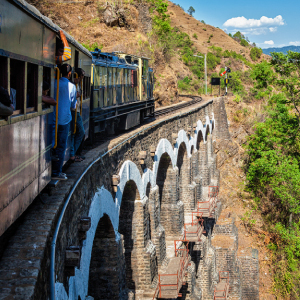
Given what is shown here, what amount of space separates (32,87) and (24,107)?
41 centimetres

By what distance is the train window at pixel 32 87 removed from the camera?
149 inches

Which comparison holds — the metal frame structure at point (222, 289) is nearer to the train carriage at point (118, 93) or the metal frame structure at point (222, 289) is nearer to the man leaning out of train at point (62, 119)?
the train carriage at point (118, 93)

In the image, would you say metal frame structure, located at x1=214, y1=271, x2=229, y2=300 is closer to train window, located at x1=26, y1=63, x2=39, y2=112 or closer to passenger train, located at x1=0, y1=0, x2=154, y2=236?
passenger train, located at x1=0, y1=0, x2=154, y2=236

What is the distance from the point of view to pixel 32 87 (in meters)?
3.84

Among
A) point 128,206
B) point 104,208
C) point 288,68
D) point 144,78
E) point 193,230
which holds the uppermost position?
point 288,68

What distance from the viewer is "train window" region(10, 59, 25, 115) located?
11.0ft

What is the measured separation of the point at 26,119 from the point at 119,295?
514cm

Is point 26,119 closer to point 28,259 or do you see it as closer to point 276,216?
point 28,259

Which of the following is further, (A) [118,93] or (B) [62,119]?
(A) [118,93]

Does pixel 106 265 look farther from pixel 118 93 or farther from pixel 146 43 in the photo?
pixel 146 43

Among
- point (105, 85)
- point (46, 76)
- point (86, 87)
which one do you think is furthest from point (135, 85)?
point (46, 76)

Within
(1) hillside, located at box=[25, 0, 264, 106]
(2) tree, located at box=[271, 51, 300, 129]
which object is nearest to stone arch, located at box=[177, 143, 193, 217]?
(2) tree, located at box=[271, 51, 300, 129]

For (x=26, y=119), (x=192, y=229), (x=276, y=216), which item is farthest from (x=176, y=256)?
(x=276, y=216)

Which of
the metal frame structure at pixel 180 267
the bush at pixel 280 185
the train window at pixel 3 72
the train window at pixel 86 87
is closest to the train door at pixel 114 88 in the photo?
the train window at pixel 86 87
